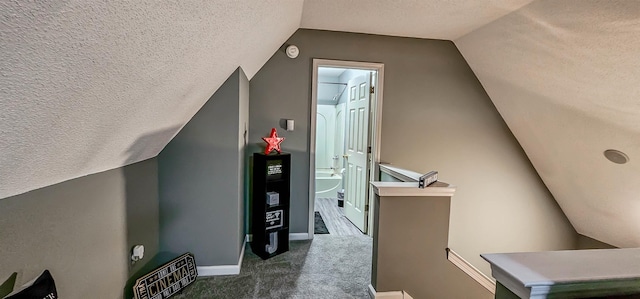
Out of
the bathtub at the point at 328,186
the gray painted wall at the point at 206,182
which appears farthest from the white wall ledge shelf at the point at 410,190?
the bathtub at the point at 328,186

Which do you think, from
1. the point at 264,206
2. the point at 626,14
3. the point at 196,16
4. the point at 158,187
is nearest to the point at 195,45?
the point at 196,16

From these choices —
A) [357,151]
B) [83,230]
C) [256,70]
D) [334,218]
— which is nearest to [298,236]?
[334,218]

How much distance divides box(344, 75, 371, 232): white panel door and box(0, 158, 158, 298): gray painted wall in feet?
7.29

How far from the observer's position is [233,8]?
4.44ft

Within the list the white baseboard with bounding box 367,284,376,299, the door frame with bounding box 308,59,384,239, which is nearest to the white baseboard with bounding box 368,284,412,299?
the white baseboard with bounding box 367,284,376,299

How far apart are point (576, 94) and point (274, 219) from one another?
9.32 feet

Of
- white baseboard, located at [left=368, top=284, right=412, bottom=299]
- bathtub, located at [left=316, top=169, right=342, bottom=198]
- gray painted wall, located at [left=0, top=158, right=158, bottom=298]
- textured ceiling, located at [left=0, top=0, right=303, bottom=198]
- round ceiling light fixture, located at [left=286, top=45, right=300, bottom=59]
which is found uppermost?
round ceiling light fixture, located at [left=286, top=45, right=300, bottom=59]

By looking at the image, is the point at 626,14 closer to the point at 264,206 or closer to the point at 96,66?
the point at 96,66

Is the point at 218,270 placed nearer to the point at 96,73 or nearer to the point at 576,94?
the point at 96,73

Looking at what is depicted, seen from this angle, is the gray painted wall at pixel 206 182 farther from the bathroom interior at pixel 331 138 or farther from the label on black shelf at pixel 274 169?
the bathroom interior at pixel 331 138

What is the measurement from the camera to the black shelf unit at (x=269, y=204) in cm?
272

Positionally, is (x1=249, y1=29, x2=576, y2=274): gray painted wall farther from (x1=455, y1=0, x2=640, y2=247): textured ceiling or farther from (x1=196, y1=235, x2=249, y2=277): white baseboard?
(x1=196, y1=235, x2=249, y2=277): white baseboard

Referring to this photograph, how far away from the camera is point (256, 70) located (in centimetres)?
301

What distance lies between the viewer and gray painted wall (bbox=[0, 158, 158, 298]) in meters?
1.05
